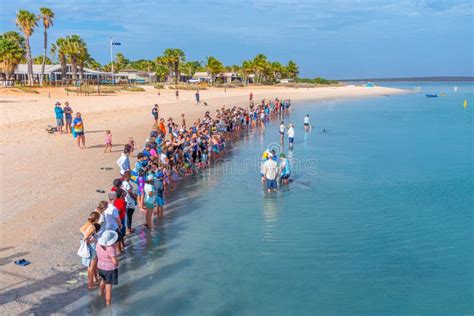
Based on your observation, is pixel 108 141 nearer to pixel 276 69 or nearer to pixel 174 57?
pixel 174 57

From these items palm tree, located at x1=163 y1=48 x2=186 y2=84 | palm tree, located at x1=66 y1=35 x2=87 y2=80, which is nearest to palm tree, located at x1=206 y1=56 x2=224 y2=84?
palm tree, located at x1=163 y1=48 x2=186 y2=84

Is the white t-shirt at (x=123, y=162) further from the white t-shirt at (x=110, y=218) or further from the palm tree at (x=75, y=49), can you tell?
the palm tree at (x=75, y=49)

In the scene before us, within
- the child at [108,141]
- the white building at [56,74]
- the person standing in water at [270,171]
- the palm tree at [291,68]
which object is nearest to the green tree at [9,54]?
the white building at [56,74]

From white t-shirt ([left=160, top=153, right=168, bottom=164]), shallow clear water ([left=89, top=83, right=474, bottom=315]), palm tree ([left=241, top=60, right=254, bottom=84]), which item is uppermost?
palm tree ([left=241, top=60, right=254, bottom=84])

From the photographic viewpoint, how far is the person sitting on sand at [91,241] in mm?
7043

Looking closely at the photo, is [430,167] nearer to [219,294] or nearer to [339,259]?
[339,259]

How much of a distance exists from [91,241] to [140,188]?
143 inches

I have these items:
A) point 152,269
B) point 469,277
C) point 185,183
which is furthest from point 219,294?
point 185,183

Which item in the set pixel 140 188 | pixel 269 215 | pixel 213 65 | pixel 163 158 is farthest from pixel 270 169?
pixel 213 65

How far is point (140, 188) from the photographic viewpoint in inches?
427

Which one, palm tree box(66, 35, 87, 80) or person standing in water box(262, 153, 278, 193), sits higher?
palm tree box(66, 35, 87, 80)

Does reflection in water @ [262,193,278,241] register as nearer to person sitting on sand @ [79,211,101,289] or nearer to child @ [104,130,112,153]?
person sitting on sand @ [79,211,101,289]

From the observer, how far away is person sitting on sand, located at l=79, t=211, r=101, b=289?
7.04m

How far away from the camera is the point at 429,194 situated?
14703 mm
